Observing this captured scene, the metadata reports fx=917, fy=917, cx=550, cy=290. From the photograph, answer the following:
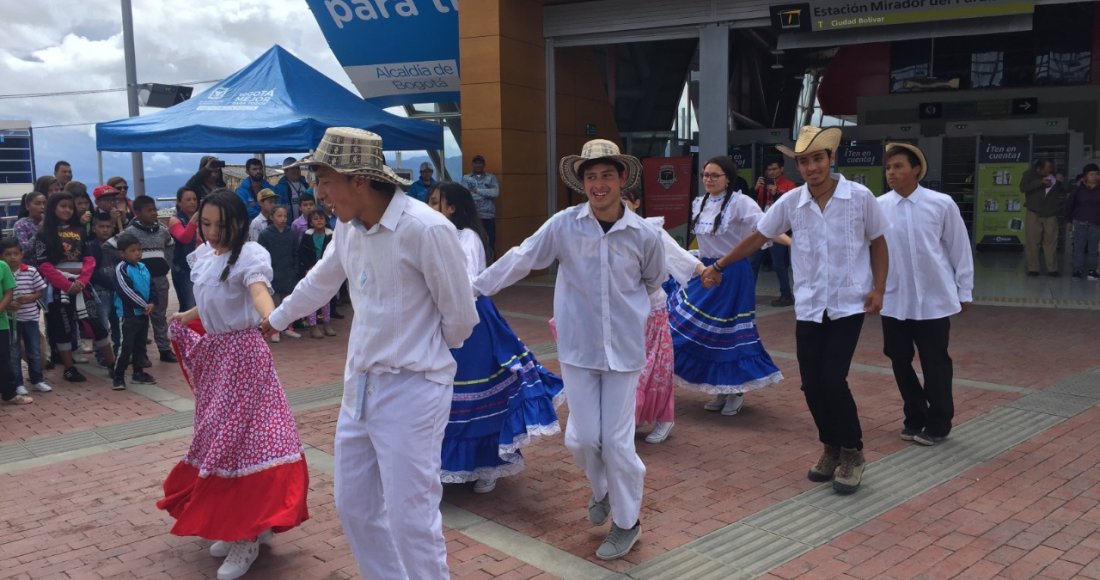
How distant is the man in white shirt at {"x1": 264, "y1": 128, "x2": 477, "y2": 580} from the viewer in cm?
306

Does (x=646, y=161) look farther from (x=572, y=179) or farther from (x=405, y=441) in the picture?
(x=405, y=441)

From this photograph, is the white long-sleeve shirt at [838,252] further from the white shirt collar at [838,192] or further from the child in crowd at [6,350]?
the child in crowd at [6,350]

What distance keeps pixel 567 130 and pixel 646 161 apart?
4.84 ft

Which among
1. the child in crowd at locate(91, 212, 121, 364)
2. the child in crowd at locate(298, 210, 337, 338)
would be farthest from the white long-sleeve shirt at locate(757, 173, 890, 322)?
the child in crowd at locate(298, 210, 337, 338)

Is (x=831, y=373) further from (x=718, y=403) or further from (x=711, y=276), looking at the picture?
(x=718, y=403)

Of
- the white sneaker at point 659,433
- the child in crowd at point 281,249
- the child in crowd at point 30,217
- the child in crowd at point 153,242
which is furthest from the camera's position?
the child in crowd at point 281,249

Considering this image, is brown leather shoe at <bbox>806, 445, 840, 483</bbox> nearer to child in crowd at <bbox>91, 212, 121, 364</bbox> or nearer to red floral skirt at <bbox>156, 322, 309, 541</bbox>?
red floral skirt at <bbox>156, 322, 309, 541</bbox>

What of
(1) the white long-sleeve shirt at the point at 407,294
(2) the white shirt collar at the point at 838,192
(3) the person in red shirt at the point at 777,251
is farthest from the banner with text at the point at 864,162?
(1) the white long-sleeve shirt at the point at 407,294

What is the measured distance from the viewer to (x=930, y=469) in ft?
17.3

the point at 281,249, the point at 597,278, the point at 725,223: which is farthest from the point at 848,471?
the point at 281,249

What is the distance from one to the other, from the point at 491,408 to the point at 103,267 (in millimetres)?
5439

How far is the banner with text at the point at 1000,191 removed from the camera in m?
16.2

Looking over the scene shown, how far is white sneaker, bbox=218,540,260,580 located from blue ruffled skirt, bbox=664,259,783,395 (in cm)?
327

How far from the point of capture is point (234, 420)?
160 inches
